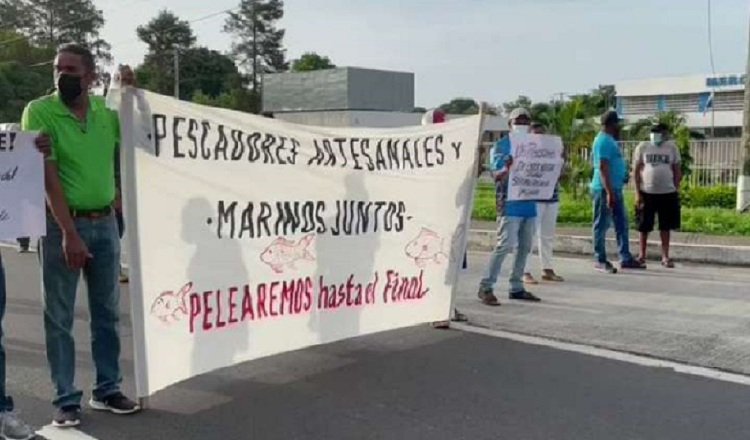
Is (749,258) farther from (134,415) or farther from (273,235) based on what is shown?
(134,415)

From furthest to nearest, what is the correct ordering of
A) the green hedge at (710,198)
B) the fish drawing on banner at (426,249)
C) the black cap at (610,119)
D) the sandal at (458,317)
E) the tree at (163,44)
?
1. the tree at (163,44)
2. the green hedge at (710,198)
3. the black cap at (610,119)
4. the sandal at (458,317)
5. the fish drawing on banner at (426,249)

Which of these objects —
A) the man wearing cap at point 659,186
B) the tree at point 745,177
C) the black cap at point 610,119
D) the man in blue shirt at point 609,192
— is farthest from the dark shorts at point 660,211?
the tree at point 745,177

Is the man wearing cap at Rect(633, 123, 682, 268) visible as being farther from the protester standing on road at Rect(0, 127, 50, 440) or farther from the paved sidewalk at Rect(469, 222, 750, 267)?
the protester standing on road at Rect(0, 127, 50, 440)

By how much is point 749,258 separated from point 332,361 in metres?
6.29

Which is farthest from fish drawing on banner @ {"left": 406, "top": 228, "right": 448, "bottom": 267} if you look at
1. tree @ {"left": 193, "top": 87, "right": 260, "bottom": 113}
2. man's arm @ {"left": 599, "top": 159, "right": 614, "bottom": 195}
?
tree @ {"left": 193, "top": 87, "right": 260, "bottom": 113}

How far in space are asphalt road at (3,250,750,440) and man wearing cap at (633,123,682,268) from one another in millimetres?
4388

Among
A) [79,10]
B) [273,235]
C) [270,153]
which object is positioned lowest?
[273,235]

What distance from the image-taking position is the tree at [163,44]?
72.2 m

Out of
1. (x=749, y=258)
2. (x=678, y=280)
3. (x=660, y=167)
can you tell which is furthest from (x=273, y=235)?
(x=749, y=258)

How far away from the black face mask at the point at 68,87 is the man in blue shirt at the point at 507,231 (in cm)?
413

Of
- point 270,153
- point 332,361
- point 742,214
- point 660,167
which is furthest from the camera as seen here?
point 742,214

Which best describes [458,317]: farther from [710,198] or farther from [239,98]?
[239,98]

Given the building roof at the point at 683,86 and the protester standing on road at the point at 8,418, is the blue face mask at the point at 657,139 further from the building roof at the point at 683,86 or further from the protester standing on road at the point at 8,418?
the building roof at the point at 683,86

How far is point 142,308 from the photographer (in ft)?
14.7
